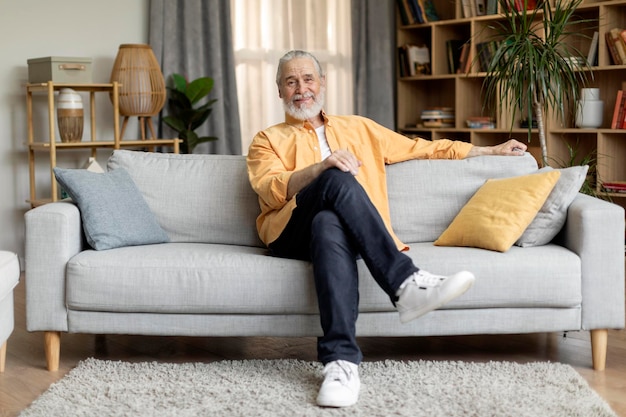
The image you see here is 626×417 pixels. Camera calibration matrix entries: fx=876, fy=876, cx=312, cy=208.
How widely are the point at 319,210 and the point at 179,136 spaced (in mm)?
2662

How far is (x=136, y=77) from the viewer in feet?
15.9

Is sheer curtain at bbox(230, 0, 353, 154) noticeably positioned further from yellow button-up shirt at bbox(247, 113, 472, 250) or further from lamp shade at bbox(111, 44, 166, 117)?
yellow button-up shirt at bbox(247, 113, 472, 250)

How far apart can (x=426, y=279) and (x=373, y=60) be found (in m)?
3.93

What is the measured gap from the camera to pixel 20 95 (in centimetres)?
486

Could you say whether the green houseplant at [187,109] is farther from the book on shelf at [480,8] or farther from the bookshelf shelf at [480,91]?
the book on shelf at [480,8]

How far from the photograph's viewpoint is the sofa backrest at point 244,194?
332 centimetres

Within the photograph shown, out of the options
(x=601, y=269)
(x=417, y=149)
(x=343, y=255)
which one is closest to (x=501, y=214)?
(x=601, y=269)

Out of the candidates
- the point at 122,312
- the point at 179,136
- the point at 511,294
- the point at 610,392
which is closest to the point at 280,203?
the point at 122,312

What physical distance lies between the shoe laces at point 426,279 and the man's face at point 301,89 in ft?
2.95

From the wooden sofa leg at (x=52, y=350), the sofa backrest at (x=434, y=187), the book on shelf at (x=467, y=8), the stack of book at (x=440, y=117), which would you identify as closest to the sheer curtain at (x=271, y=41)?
the stack of book at (x=440, y=117)

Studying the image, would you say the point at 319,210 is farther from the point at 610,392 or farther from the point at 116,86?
the point at 116,86

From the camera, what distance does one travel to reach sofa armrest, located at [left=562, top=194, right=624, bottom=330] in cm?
287

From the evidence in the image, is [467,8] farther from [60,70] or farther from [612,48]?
[60,70]

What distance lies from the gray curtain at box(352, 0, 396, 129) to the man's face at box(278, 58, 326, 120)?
9.80 feet
